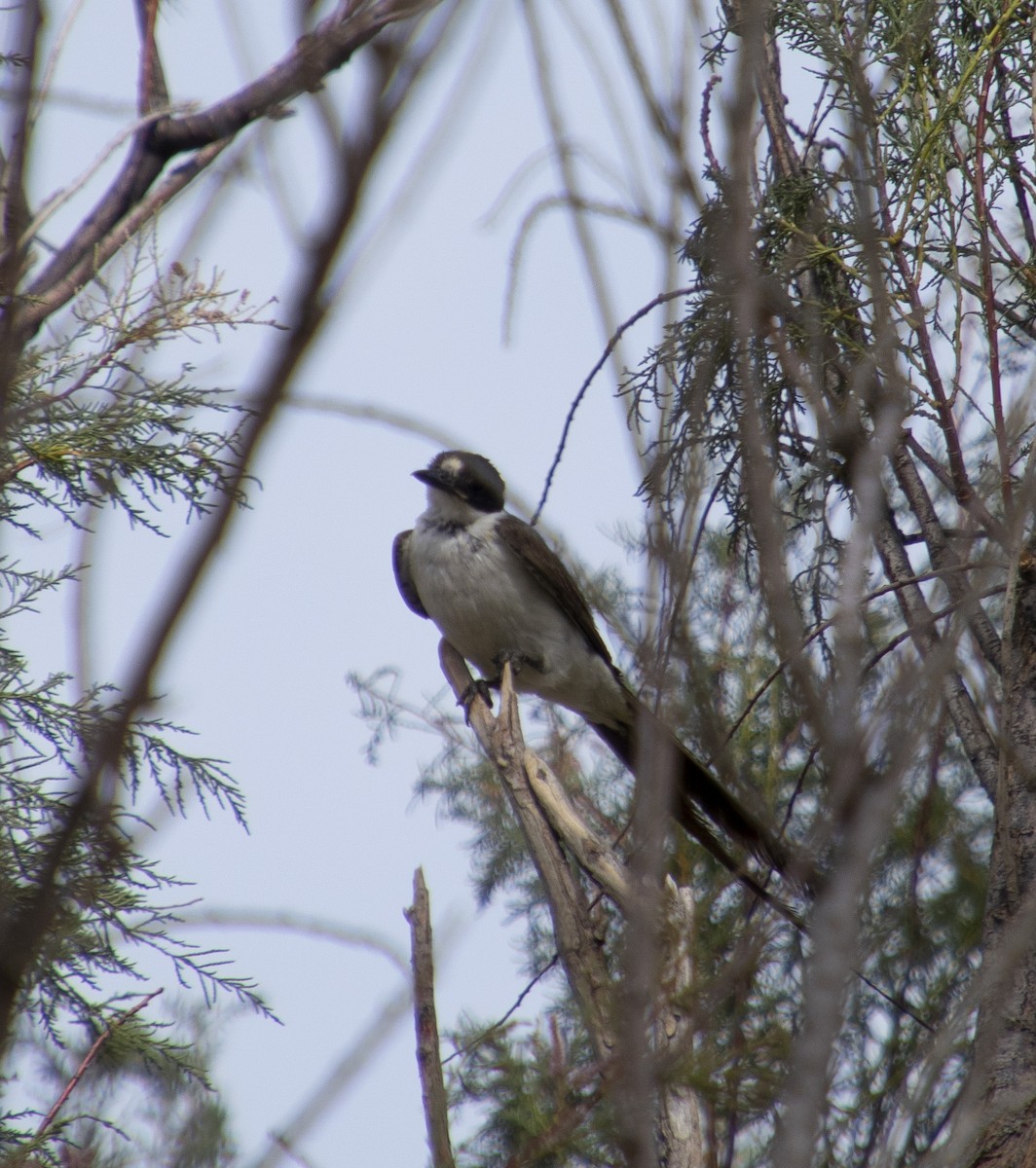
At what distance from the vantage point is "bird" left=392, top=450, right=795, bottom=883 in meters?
5.16

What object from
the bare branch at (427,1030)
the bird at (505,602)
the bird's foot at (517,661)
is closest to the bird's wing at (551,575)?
the bird at (505,602)

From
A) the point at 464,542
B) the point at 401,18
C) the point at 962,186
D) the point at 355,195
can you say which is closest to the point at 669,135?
the point at 401,18

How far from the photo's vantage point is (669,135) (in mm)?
1189

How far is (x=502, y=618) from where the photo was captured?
5.16m

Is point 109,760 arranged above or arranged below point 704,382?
→ below

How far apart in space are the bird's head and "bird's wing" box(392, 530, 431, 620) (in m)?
0.20

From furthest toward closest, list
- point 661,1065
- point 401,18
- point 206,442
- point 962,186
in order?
1. point 206,442
2. point 962,186
3. point 661,1065
4. point 401,18

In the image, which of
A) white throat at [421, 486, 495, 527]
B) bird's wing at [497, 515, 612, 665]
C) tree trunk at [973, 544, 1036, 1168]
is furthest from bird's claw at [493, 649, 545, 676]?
tree trunk at [973, 544, 1036, 1168]

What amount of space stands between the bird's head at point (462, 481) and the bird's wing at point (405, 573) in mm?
204

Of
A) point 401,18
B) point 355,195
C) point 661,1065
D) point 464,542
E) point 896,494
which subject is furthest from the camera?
point 464,542

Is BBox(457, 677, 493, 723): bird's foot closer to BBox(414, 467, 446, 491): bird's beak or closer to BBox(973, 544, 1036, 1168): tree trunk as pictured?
BBox(414, 467, 446, 491): bird's beak

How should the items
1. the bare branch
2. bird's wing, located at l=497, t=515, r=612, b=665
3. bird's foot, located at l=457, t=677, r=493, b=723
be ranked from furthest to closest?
bird's wing, located at l=497, t=515, r=612, b=665, bird's foot, located at l=457, t=677, r=493, b=723, the bare branch

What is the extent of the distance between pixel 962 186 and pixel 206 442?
1843 mm

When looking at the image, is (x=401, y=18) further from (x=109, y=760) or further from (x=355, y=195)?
(x=109, y=760)
